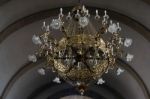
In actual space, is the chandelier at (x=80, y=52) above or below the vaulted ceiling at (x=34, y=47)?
below

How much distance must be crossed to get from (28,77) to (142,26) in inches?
182

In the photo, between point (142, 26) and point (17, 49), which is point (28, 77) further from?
point (142, 26)

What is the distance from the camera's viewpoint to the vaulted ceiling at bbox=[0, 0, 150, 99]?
10.4m

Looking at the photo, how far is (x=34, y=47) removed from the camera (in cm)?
1246

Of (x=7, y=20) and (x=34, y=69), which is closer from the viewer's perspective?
(x=7, y=20)

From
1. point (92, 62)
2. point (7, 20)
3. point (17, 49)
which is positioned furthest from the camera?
point (17, 49)

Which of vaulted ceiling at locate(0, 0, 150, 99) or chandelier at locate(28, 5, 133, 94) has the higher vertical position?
vaulted ceiling at locate(0, 0, 150, 99)

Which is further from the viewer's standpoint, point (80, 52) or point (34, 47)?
point (34, 47)

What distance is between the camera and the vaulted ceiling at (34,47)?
34.2 feet

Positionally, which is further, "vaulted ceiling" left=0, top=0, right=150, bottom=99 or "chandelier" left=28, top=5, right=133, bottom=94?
"vaulted ceiling" left=0, top=0, right=150, bottom=99

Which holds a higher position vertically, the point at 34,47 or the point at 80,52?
the point at 34,47

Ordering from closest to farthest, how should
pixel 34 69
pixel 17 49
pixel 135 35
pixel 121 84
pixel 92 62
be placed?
1. pixel 92 62
2. pixel 135 35
3. pixel 17 49
4. pixel 34 69
5. pixel 121 84

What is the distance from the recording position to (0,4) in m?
9.93

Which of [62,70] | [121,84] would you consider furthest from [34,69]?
[62,70]
